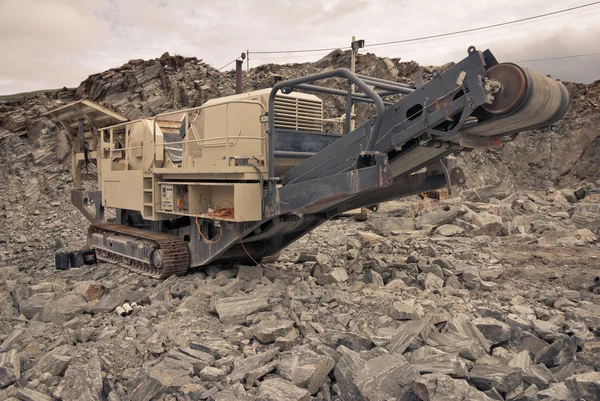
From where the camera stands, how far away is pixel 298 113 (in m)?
6.74

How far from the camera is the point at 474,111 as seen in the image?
4441 millimetres

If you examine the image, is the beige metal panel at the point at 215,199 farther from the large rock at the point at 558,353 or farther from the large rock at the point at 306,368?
the large rock at the point at 558,353

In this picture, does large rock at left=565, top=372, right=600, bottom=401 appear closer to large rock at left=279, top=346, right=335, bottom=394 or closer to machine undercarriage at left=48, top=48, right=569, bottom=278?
large rock at left=279, top=346, right=335, bottom=394

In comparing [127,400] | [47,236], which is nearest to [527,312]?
[127,400]

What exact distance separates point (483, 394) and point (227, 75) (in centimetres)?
2103

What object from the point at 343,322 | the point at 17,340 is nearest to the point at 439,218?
the point at 343,322

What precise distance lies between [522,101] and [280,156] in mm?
3064

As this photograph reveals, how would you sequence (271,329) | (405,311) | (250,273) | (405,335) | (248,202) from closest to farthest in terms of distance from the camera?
1. (405,335)
2. (271,329)
3. (405,311)
4. (248,202)
5. (250,273)

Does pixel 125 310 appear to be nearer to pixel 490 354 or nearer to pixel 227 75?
pixel 490 354

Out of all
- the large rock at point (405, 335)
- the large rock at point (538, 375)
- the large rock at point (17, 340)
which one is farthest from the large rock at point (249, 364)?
the large rock at point (17, 340)

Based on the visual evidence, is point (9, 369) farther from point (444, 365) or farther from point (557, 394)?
point (557, 394)

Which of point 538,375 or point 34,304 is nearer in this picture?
point 538,375

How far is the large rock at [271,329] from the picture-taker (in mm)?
4547

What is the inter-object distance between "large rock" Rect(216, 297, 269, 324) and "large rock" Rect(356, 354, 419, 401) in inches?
69.9
